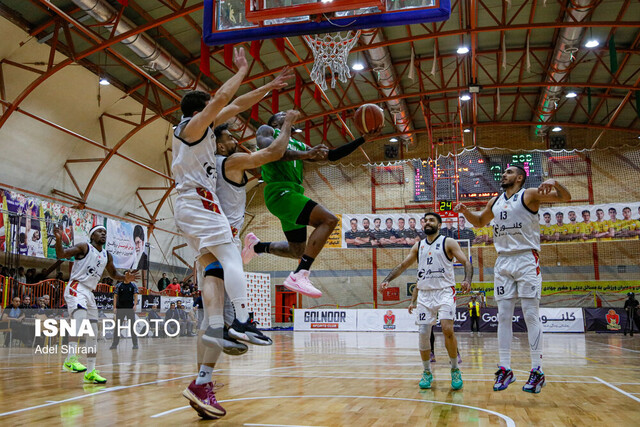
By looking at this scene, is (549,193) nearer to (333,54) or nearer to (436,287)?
(436,287)

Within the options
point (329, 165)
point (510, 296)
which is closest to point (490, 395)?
point (510, 296)

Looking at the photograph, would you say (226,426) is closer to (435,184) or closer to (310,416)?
(310,416)

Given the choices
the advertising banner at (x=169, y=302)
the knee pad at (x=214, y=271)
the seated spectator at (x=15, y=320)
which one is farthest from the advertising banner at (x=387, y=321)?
the knee pad at (x=214, y=271)

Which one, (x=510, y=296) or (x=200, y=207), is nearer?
(x=200, y=207)

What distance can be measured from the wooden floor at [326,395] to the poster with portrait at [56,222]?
7.33 meters

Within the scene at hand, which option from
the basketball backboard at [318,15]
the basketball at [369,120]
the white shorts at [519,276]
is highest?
the basketball backboard at [318,15]

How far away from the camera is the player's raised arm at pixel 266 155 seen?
163 inches

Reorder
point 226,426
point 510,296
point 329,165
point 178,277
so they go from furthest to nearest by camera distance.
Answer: point 329,165
point 178,277
point 510,296
point 226,426

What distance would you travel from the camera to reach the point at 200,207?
3953 mm

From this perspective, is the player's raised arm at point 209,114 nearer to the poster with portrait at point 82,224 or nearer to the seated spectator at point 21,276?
the seated spectator at point 21,276

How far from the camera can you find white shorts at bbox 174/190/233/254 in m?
3.89

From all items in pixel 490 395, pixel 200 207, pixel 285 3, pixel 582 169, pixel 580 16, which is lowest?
pixel 490 395

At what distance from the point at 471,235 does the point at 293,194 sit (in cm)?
1716

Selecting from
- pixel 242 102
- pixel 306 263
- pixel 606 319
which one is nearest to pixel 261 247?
pixel 306 263
